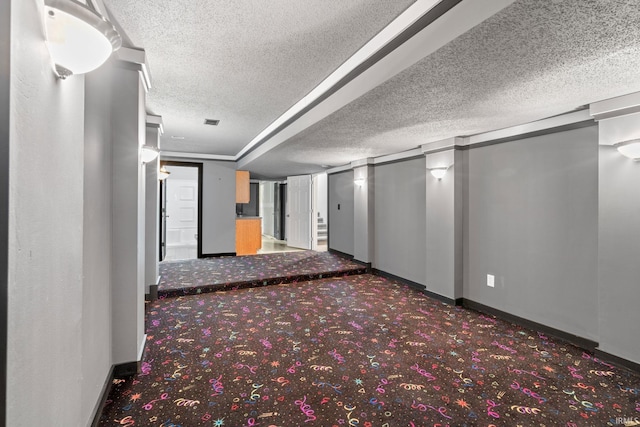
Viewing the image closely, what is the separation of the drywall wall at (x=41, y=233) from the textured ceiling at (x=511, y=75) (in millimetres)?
1851

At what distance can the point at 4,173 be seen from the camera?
2.39 feet

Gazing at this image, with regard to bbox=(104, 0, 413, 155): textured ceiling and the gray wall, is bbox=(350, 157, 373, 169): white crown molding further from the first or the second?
bbox=(104, 0, 413, 155): textured ceiling

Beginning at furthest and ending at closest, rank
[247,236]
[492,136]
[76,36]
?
[247,236], [492,136], [76,36]

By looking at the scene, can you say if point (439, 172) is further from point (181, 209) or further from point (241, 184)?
point (181, 209)

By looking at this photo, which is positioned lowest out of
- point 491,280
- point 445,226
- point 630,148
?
point 491,280

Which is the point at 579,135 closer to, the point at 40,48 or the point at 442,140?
the point at 442,140

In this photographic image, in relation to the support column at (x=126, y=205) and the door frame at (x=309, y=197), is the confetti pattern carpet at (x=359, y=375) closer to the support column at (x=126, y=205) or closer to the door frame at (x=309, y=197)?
the support column at (x=126, y=205)

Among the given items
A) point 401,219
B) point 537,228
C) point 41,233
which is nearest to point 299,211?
point 401,219

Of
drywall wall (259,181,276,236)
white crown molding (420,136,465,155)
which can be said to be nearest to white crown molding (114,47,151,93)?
white crown molding (420,136,465,155)

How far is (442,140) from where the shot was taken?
4184mm

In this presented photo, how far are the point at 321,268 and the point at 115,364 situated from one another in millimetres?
3804

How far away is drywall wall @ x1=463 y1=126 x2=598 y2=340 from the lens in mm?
2936

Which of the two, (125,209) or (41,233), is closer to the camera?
(41,233)

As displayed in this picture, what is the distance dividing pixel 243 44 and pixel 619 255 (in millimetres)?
3500
